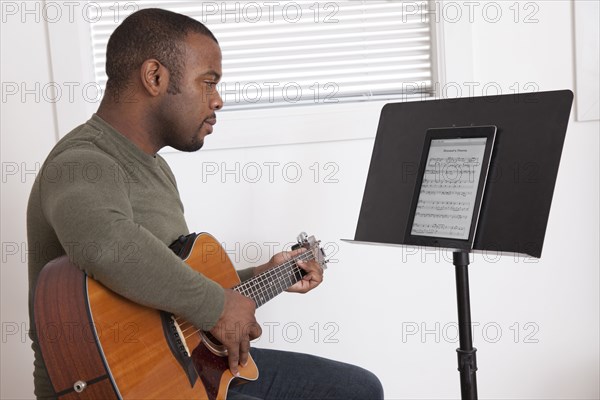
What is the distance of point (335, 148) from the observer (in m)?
2.57

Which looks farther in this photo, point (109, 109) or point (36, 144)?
point (36, 144)

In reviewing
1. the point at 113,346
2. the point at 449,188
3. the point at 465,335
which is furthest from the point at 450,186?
the point at 113,346

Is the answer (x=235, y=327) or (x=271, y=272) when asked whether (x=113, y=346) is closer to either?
(x=235, y=327)

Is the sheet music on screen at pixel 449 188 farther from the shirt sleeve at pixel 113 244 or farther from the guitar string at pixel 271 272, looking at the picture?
the shirt sleeve at pixel 113 244

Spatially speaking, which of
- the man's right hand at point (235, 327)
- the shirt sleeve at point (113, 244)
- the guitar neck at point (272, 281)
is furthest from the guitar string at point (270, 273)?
the shirt sleeve at point (113, 244)

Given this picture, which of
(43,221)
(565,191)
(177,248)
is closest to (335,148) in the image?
(565,191)

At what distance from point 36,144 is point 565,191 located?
1823mm

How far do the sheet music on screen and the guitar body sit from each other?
64cm

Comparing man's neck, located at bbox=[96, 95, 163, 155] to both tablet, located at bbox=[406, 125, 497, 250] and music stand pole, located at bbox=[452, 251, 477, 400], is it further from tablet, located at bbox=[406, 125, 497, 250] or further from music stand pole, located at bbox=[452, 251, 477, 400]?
music stand pole, located at bbox=[452, 251, 477, 400]

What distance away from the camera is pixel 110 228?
54.3 inches

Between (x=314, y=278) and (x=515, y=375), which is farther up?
(x=314, y=278)

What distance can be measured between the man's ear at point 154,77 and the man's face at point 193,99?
0.09 ft

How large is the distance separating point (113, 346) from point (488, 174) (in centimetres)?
90

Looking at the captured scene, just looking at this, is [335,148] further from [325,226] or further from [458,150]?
[458,150]
